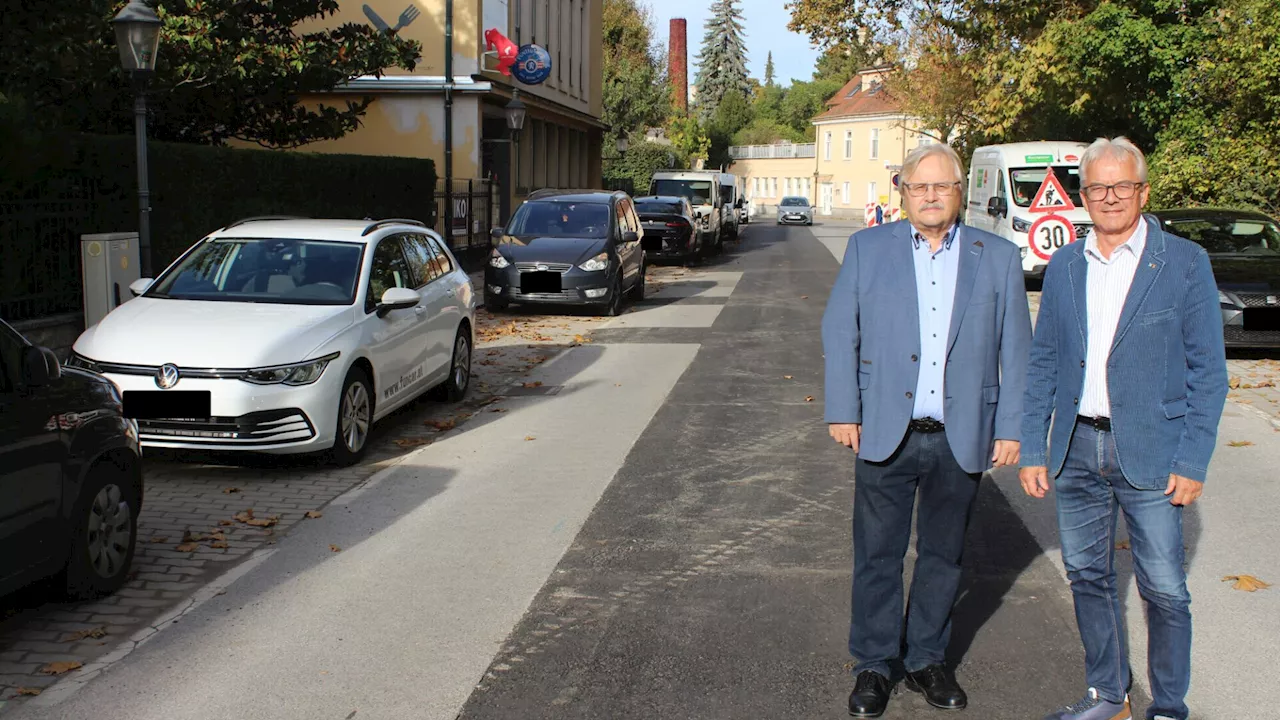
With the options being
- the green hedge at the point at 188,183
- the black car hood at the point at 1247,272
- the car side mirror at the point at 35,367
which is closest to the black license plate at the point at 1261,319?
the black car hood at the point at 1247,272

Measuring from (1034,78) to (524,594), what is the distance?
22460mm

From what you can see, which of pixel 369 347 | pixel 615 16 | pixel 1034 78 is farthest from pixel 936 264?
pixel 615 16

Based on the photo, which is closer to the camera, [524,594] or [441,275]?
[524,594]

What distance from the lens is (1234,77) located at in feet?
68.9

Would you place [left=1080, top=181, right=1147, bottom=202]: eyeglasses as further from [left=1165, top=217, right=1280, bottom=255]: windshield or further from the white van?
the white van

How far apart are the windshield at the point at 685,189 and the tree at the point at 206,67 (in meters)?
19.6

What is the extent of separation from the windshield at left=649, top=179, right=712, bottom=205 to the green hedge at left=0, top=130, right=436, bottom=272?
17.5m

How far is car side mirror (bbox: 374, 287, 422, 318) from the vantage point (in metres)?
9.09

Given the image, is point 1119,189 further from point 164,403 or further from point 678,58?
point 678,58

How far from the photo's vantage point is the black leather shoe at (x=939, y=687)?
14.5 feet

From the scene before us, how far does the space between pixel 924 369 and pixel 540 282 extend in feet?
47.2

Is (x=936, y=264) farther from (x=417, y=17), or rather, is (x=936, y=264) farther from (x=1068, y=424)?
(x=417, y=17)

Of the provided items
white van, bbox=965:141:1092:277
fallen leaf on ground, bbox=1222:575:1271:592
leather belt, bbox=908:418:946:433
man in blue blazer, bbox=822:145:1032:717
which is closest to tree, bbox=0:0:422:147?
man in blue blazer, bbox=822:145:1032:717

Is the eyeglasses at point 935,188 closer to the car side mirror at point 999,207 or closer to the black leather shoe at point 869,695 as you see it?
the black leather shoe at point 869,695
